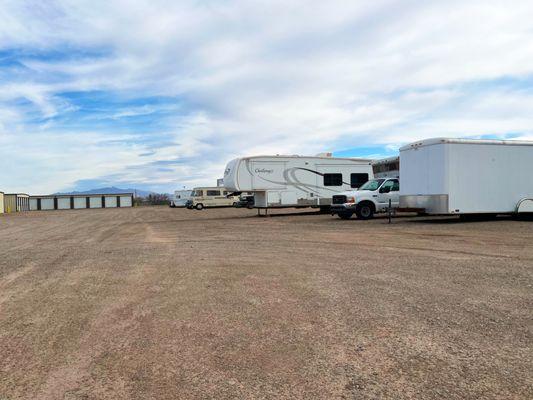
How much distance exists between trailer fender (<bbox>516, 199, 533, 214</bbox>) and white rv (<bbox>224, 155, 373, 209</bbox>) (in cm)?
959

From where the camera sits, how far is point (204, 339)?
436cm

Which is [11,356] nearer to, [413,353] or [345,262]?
[413,353]

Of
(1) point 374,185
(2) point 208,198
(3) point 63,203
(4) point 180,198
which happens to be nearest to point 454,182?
(1) point 374,185

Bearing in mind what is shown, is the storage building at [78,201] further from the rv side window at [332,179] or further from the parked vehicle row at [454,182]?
the parked vehicle row at [454,182]

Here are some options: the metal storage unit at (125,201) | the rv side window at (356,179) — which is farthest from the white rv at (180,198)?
the metal storage unit at (125,201)

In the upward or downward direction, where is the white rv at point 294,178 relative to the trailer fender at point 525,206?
upward

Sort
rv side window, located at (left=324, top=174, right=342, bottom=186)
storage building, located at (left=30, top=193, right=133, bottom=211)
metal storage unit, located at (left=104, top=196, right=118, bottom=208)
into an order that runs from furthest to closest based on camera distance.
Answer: metal storage unit, located at (left=104, top=196, right=118, bottom=208)
storage building, located at (left=30, top=193, right=133, bottom=211)
rv side window, located at (left=324, top=174, right=342, bottom=186)

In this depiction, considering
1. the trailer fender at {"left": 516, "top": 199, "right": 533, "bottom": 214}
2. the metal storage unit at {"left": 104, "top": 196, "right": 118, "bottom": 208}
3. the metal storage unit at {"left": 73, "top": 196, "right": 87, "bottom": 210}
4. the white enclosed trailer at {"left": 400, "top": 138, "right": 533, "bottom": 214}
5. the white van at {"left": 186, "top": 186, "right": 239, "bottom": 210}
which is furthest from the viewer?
the metal storage unit at {"left": 104, "top": 196, "right": 118, "bottom": 208}

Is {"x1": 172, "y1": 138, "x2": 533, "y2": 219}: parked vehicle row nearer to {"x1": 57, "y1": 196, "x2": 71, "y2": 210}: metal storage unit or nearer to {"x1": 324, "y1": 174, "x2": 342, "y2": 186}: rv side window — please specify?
{"x1": 324, "y1": 174, "x2": 342, "y2": 186}: rv side window

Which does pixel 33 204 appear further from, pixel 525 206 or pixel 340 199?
pixel 525 206

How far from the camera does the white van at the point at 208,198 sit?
42250mm

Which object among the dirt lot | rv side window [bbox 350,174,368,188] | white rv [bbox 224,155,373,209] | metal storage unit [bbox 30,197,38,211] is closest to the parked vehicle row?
rv side window [bbox 350,174,368,188]

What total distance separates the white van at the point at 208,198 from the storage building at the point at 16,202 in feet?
114

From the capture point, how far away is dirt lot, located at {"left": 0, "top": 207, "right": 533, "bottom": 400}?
3385 mm
